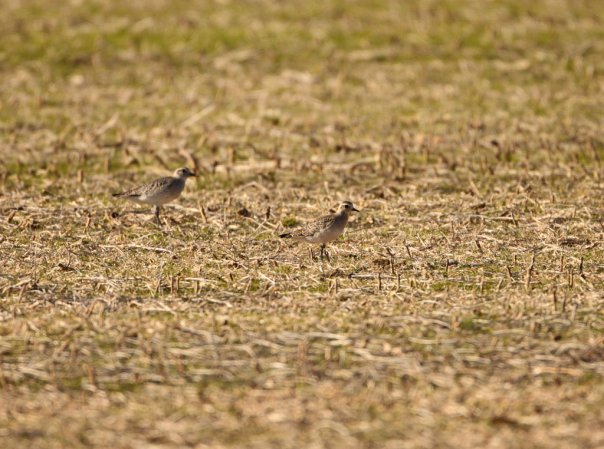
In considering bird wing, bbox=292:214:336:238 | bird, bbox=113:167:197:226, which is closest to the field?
bird, bbox=113:167:197:226

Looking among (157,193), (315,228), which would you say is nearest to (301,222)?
(157,193)

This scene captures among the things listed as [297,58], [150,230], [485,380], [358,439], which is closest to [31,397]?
[358,439]

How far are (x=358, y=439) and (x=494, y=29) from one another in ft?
64.8

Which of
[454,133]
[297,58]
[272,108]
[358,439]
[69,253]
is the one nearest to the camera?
[358,439]

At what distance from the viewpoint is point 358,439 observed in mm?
8711

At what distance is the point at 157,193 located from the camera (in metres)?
15.4

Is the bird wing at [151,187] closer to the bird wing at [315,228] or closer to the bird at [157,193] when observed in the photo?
the bird at [157,193]

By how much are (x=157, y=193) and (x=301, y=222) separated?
1983 millimetres

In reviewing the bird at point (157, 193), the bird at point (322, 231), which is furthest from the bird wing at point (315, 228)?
the bird at point (157, 193)

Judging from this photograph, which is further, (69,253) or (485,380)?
(69,253)

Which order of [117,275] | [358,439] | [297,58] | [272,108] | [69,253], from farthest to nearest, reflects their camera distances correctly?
1. [297,58]
2. [272,108]
3. [69,253]
4. [117,275]
5. [358,439]

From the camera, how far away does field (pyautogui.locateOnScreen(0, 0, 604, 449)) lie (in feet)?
30.6

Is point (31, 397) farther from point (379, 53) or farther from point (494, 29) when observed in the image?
point (494, 29)

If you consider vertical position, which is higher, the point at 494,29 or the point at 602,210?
the point at 494,29
